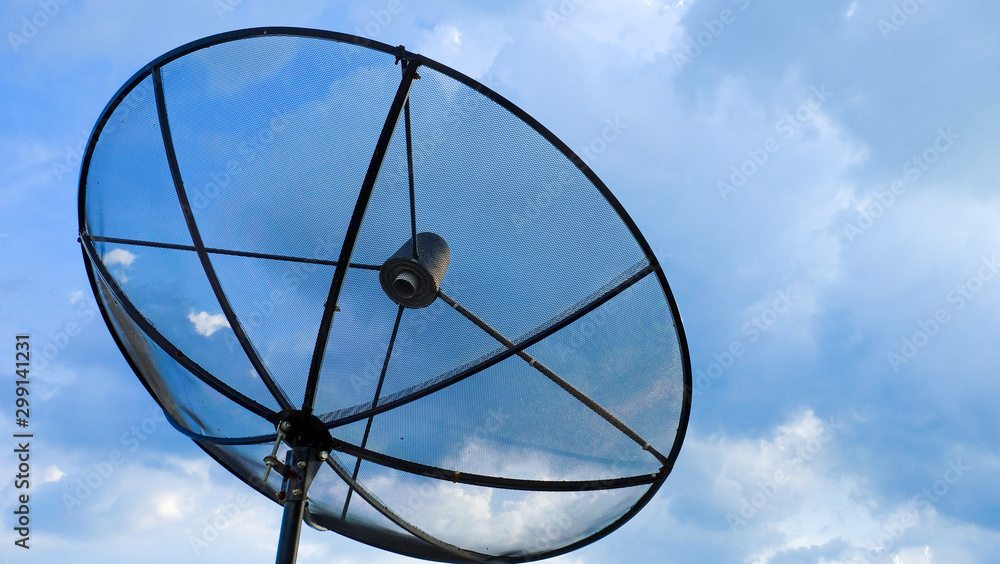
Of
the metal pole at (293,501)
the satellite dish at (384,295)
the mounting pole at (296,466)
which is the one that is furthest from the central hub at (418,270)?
the metal pole at (293,501)

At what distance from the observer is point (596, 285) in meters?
6.79

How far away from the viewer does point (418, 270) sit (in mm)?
6562

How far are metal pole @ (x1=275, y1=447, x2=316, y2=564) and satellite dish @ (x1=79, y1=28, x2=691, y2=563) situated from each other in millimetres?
22

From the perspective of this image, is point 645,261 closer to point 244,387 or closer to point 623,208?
point 623,208

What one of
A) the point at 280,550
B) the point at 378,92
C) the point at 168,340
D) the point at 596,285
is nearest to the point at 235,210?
the point at 168,340

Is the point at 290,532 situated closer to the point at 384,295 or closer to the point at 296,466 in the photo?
the point at 296,466

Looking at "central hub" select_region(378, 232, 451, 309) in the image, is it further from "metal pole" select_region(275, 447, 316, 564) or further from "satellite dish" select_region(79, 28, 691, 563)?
"metal pole" select_region(275, 447, 316, 564)

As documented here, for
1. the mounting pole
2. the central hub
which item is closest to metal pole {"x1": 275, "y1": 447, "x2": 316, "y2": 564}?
the mounting pole

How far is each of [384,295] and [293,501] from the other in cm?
230

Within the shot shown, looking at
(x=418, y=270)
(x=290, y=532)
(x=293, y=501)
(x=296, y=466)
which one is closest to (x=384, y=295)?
(x=418, y=270)

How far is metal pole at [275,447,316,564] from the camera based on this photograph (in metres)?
6.05

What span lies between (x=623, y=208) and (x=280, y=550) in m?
4.59

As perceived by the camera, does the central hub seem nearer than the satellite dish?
No

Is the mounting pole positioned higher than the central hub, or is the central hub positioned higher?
the central hub
